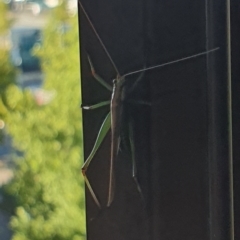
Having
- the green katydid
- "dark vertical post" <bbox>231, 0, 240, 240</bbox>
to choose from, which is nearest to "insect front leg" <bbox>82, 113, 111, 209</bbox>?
the green katydid

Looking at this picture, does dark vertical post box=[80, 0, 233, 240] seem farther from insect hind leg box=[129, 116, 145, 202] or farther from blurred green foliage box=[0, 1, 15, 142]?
blurred green foliage box=[0, 1, 15, 142]

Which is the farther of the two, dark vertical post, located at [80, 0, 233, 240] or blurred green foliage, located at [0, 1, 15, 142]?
blurred green foliage, located at [0, 1, 15, 142]

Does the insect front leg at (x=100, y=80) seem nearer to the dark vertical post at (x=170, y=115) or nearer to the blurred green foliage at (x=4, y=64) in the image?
the dark vertical post at (x=170, y=115)

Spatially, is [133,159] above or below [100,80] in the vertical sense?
below

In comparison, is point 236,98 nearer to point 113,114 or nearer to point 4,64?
point 113,114

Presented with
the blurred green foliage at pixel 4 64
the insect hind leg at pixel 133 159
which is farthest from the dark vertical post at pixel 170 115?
the blurred green foliage at pixel 4 64

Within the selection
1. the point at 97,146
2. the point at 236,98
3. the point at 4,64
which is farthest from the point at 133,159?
the point at 4,64
